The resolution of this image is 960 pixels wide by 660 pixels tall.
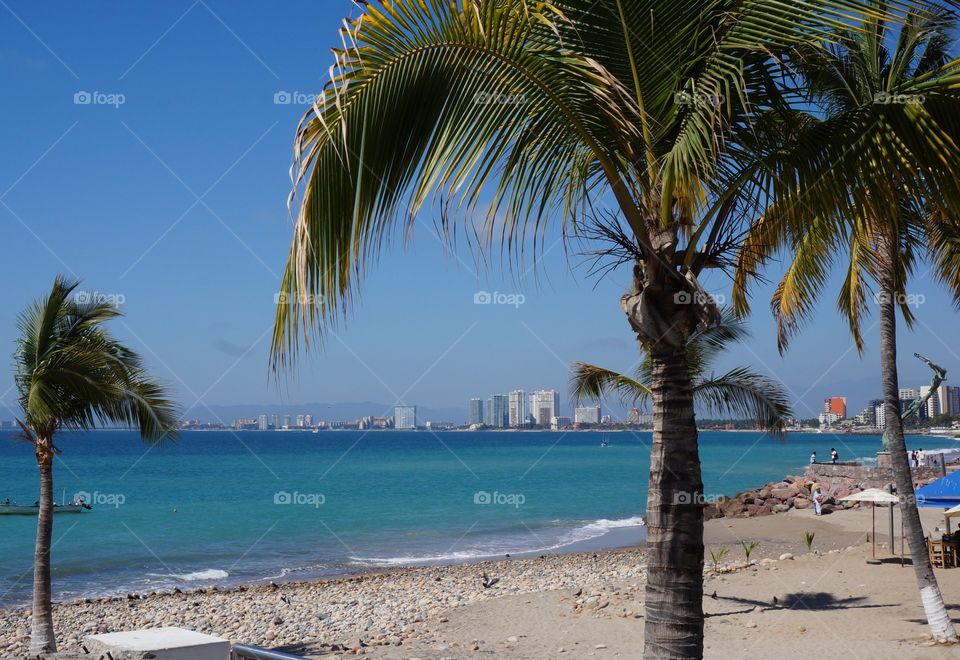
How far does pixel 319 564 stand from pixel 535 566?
801 centimetres

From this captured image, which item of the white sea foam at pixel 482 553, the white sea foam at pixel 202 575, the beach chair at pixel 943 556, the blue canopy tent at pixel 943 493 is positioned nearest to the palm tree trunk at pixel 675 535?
the blue canopy tent at pixel 943 493

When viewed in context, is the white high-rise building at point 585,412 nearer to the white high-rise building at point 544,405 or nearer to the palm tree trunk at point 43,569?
the palm tree trunk at point 43,569

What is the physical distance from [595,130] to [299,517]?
4592 cm

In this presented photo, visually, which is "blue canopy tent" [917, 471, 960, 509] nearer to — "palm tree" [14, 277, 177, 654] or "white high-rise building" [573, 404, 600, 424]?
"white high-rise building" [573, 404, 600, 424]

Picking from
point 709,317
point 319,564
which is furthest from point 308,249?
point 319,564

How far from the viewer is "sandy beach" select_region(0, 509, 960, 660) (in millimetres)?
11828

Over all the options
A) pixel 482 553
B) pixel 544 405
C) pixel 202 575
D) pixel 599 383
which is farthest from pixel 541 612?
pixel 544 405

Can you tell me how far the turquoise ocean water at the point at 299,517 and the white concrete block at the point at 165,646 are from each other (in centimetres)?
1005

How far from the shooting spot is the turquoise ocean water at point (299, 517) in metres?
29.4

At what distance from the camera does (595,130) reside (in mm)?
4070

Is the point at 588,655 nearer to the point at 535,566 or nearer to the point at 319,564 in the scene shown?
the point at 535,566

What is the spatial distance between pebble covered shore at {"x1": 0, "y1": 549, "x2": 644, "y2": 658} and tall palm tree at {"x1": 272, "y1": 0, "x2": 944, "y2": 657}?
1053cm

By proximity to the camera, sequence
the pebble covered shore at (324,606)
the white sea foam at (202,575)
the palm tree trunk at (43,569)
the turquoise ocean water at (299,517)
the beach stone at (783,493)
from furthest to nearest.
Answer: the beach stone at (783,493), the turquoise ocean water at (299,517), the white sea foam at (202,575), the pebble covered shore at (324,606), the palm tree trunk at (43,569)

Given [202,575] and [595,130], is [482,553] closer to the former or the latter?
[202,575]
